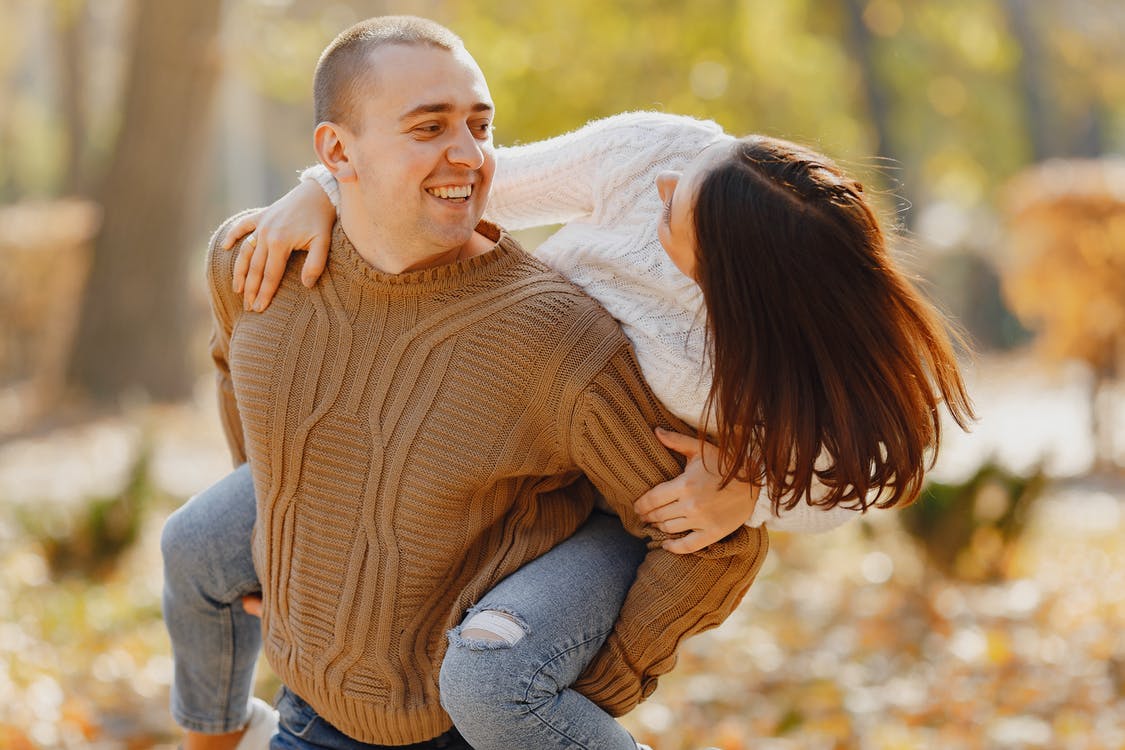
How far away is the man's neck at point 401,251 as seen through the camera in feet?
8.18

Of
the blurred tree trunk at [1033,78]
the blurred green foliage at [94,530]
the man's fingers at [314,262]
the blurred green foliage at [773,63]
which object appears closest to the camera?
the man's fingers at [314,262]

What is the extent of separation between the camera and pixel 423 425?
2.44m

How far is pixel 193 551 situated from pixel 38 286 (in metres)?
9.98

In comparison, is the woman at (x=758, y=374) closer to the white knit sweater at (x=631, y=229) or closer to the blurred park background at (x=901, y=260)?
the white knit sweater at (x=631, y=229)

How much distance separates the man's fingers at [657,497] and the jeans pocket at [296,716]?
2.73 feet

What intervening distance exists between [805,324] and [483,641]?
2.48 ft

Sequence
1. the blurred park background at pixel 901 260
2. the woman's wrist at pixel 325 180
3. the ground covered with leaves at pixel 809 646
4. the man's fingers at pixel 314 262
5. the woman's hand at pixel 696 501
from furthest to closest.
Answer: the blurred park background at pixel 901 260, the ground covered with leaves at pixel 809 646, the woman's wrist at pixel 325 180, the man's fingers at pixel 314 262, the woman's hand at pixel 696 501

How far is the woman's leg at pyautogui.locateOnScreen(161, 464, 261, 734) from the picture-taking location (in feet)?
9.20

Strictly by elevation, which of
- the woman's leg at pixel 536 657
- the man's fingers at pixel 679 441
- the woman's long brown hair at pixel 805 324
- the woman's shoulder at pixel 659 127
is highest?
the woman's shoulder at pixel 659 127

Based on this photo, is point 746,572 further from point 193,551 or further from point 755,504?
point 193,551

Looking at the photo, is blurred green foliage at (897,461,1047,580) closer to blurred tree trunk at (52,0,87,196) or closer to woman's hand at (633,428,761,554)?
woman's hand at (633,428,761,554)

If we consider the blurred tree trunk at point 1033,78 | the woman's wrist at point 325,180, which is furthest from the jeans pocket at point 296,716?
the blurred tree trunk at point 1033,78

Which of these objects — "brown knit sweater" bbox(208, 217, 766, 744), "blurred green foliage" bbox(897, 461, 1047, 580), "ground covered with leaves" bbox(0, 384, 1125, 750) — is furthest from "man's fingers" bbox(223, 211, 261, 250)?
"blurred green foliage" bbox(897, 461, 1047, 580)

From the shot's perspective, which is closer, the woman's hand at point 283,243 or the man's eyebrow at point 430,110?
the man's eyebrow at point 430,110
